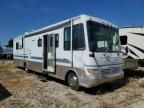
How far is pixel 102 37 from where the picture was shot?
322 inches

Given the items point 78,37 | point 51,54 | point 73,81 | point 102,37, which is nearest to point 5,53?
point 51,54

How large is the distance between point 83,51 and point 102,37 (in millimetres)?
1041

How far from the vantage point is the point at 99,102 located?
687 centimetres

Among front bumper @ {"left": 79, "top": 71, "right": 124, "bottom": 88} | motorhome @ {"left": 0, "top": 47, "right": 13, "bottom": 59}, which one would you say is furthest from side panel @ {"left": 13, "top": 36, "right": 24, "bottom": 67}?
motorhome @ {"left": 0, "top": 47, "right": 13, "bottom": 59}

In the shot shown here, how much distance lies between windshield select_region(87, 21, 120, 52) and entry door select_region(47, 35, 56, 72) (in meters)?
2.82

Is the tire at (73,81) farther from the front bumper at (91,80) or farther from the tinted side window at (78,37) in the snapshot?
the tinted side window at (78,37)

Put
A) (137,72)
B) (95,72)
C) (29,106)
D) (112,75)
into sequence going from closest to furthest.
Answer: (29,106) < (95,72) < (112,75) < (137,72)

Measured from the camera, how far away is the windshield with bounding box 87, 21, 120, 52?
7.63m

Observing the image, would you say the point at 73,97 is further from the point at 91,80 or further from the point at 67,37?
the point at 67,37

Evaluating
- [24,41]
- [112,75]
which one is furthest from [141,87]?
[24,41]

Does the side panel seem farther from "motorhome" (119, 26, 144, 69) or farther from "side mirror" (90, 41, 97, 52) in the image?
"side mirror" (90, 41, 97, 52)

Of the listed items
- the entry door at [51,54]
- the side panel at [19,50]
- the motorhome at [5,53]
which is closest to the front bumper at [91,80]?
the entry door at [51,54]

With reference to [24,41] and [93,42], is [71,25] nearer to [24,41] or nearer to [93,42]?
[93,42]

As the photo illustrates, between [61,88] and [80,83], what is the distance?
4.11 feet
